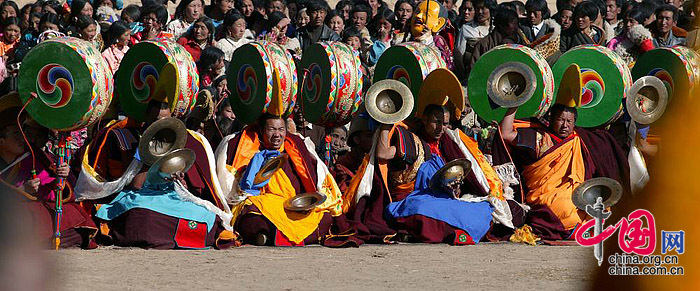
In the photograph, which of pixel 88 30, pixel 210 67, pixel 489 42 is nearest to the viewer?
pixel 210 67

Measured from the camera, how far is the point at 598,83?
9.60m

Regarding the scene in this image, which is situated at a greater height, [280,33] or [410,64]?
[410,64]

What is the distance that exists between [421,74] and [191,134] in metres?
1.99

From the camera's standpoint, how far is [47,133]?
7957 mm

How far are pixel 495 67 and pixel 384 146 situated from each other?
1.24 metres

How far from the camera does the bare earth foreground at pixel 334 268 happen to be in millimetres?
6242

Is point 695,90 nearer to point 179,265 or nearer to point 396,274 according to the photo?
point 396,274

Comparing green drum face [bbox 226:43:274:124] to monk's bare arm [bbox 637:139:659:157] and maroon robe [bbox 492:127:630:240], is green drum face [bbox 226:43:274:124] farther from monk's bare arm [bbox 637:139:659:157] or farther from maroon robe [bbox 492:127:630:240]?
monk's bare arm [bbox 637:139:659:157]

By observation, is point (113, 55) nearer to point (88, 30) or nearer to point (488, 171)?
point (88, 30)

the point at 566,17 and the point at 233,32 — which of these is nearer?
the point at 233,32

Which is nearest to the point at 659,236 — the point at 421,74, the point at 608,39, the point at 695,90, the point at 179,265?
the point at 695,90

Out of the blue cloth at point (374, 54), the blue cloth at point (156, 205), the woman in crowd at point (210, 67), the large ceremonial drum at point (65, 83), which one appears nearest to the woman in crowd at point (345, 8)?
the blue cloth at point (374, 54)

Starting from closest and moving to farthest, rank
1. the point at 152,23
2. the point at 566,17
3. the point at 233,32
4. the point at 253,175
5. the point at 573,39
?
the point at 253,175, the point at 152,23, the point at 233,32, the point at 573,39, the point at 566,17

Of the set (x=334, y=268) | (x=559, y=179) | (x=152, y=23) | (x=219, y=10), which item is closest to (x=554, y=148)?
(x=559, y=179)
